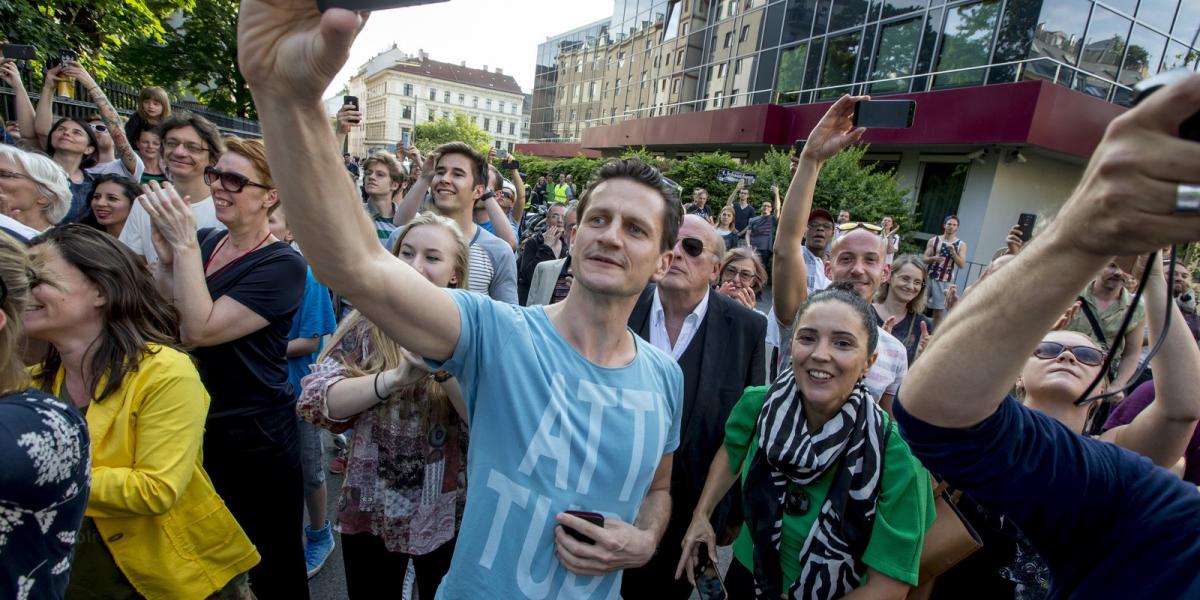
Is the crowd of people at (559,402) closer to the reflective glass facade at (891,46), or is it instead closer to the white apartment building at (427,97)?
the reflective glass facade at (891,46)

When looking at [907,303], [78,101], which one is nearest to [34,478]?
[907,303]

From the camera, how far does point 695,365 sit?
2.53m

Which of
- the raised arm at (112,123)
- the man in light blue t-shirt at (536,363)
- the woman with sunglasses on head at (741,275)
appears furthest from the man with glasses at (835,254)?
the raised arm at (112,123)

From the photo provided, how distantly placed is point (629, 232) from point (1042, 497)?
1106 mm

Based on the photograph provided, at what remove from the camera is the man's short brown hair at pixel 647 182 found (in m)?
1.76

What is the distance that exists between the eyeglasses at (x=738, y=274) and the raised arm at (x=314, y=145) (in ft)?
9.02

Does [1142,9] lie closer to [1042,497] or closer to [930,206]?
[930,206]

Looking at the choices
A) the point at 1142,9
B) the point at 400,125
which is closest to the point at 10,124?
the point at 1142,9

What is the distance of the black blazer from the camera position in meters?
2.44

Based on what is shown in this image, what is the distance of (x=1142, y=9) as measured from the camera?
14.1 m

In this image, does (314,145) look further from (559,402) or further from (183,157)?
(183,157)

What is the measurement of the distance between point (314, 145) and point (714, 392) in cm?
191

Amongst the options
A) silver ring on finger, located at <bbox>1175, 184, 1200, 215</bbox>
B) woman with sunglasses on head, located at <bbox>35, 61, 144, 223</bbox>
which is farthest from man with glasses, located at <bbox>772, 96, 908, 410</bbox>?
woman with sunglasses on head, located at <bbox>35, 61, 144, 223</bbox>

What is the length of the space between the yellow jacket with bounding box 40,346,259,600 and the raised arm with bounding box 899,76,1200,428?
203cm
